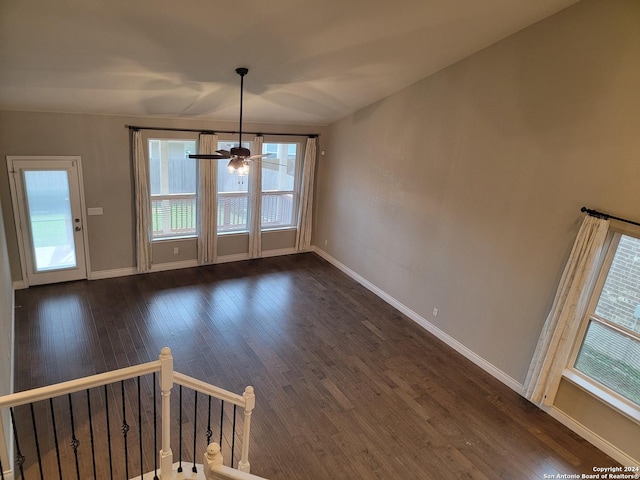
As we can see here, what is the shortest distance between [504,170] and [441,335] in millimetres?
2464

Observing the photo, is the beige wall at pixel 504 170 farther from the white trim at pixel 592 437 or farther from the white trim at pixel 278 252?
the white trim at pixel 278 252

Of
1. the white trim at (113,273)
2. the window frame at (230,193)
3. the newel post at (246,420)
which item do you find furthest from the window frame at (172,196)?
the newel post at (246,420)

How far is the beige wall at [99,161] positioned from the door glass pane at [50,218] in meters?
0.27

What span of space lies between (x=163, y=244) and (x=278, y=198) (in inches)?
97.9

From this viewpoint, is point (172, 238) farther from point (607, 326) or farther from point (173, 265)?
point (607, 326)

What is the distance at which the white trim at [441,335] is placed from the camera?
471 cm

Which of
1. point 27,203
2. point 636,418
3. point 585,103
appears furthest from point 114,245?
point 636,418

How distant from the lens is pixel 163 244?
705cm

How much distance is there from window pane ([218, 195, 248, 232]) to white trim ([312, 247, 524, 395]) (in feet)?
6.97

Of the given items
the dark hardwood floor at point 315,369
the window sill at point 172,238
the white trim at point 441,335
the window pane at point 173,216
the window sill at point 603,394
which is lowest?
the dark hardwood floor at point 315,369

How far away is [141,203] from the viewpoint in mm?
6492

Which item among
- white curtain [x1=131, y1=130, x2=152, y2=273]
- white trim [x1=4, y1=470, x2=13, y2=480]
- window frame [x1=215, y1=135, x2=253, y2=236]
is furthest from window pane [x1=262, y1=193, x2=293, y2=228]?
white trim [x1=4, y1=470, x2=13, y2=480]

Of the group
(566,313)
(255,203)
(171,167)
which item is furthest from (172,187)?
(566,313)

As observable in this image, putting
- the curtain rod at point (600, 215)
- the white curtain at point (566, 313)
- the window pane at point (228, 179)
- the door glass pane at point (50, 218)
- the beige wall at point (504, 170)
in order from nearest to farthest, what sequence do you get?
the curtain rod at point (600, 215) → the beige wall at point (504, 170) → the white curtain at point (566, 313) → the door glass pane at point (50, 218) → the window pane at point (228, 179)
